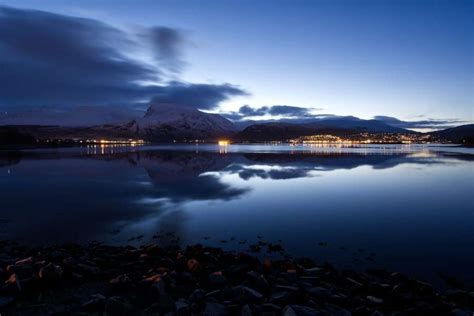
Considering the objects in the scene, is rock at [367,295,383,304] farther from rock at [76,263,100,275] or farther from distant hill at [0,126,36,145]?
distant hill at [0,126,36,145]

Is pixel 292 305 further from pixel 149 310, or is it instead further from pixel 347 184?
pixel 347 184

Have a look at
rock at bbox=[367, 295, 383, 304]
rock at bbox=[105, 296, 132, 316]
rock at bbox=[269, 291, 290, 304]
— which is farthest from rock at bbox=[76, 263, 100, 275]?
rock at bbox=[367, 295, 383, 304]

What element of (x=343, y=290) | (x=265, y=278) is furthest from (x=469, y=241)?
(x=265, y=278)

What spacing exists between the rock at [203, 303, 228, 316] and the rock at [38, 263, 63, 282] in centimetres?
350

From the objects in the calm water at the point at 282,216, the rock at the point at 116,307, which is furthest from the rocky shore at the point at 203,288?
the calm water at the point at 282,216

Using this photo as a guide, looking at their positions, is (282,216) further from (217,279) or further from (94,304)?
(94,304)

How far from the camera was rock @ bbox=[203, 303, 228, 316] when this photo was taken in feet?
19.2

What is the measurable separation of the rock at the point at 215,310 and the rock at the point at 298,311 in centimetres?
103

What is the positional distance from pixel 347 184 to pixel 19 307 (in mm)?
22523

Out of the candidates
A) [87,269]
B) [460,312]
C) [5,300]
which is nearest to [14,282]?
[5,300]

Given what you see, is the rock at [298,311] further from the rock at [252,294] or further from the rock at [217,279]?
the rock at [217,279]

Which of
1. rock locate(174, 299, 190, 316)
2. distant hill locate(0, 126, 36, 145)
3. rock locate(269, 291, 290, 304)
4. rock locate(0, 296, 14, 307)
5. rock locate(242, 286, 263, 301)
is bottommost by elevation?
rock locate(269, 291, 290, 304)

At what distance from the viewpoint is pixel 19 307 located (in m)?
6.12

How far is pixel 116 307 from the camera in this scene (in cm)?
598
